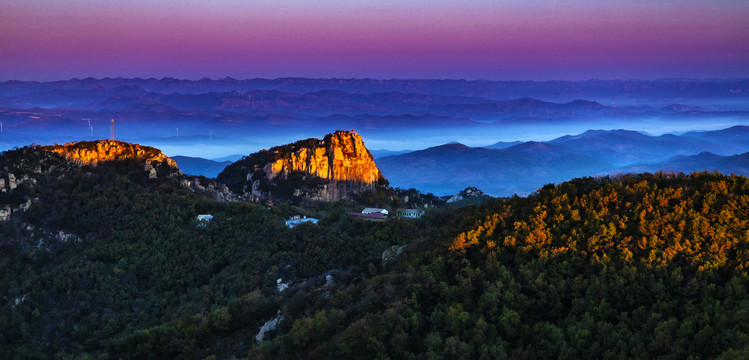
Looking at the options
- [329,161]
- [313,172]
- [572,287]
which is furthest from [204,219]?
[329,161]

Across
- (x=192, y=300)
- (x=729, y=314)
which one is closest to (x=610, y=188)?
(x=729, y=314)

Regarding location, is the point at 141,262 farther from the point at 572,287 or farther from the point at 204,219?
the point at 572,287

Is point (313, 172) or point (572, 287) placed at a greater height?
point (313, 172)

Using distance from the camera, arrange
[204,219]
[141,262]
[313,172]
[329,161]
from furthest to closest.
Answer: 1. [329,161]
2. [313,172]
3. [204,219]
4. [141,262]

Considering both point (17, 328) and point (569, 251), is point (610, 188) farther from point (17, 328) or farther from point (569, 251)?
point (17, 328)

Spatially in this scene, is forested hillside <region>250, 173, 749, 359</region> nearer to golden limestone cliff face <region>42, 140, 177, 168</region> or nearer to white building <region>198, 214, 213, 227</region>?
white building <region>198, 214, 213, 227</region>

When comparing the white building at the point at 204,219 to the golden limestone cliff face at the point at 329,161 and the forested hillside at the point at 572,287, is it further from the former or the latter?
the golden limestone cliff face at the point at 329,161
